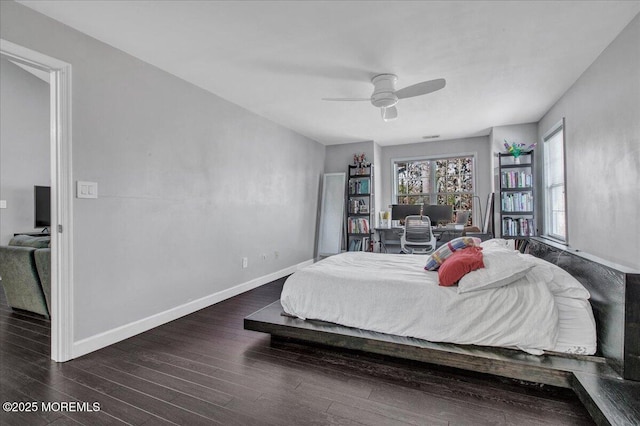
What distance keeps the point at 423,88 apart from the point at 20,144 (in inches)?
231

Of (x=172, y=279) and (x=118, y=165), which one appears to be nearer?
(x=118, y=165)

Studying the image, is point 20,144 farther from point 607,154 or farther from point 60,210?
point 607,154

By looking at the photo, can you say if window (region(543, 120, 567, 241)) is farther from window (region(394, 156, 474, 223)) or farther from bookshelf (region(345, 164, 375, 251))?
bookshelf (region(345, 164, 375, 251))

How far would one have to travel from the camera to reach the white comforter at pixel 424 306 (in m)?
1.83

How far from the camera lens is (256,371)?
2.01 m

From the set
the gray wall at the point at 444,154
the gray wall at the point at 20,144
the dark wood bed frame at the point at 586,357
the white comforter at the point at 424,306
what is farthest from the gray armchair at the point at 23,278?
the gray wall at the point at 444,154

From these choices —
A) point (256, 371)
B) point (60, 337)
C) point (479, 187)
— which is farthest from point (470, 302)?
point (479, 187)

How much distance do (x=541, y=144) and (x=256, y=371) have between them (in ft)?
15.6

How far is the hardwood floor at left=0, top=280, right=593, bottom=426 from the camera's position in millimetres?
1559

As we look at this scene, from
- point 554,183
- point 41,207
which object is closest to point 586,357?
point 554,183

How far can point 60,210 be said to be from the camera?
6.98ft

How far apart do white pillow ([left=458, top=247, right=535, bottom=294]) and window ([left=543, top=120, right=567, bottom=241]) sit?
7.63ft

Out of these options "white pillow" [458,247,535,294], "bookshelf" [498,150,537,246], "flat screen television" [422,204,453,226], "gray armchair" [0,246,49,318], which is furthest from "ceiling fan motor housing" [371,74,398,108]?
"gray armchair" [0,246,49,318]

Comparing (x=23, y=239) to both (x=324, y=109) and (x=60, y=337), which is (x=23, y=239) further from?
(x=324, y=109)
